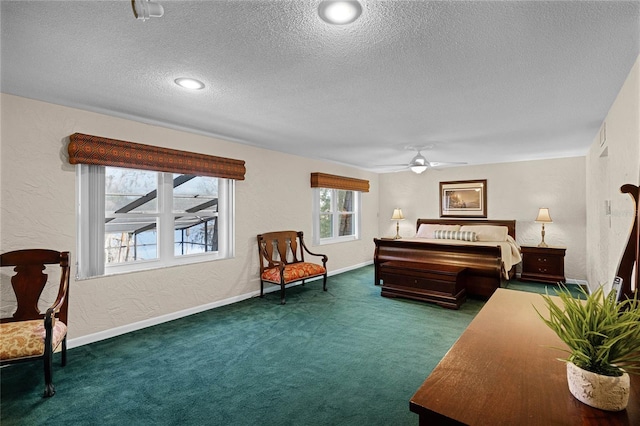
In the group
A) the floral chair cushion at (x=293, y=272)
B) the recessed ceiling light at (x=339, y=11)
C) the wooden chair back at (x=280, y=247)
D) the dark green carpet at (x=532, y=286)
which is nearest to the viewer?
the recessed ceiling light at (x=339, y=11)

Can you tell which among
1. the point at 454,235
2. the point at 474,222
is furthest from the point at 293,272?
the point at 474,222

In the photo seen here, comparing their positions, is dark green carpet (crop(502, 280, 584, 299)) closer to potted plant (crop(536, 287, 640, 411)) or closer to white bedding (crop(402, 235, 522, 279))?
white bedding (crop(402, 235, 522, 279))

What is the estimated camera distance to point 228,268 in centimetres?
429

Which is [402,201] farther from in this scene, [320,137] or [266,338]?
[266,338]

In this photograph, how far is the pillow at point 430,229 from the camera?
6341 millimetres

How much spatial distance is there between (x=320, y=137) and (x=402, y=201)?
384 centimetres

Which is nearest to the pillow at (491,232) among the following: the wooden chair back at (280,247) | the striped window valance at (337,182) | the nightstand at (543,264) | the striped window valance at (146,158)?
the nightstand at (543,264)

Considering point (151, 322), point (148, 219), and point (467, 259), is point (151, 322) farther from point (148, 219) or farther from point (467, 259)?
point (467, 259)

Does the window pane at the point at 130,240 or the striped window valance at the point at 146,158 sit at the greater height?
the striped window valance at the point at 146,158

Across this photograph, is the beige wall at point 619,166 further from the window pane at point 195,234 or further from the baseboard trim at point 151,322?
the window pane at point 195,234

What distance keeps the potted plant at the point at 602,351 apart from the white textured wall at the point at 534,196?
582cm

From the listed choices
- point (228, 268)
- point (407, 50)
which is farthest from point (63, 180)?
point (407, 50)

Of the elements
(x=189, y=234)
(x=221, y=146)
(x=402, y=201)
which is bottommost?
(x=189, y=234)

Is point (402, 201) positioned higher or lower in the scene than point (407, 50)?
lower
